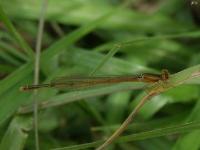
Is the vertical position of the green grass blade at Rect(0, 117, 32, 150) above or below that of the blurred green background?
Result: below

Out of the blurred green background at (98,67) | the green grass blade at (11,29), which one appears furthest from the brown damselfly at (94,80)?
the green grass blade at (11,29)

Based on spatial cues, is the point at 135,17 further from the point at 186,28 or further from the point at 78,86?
the point at 78,86

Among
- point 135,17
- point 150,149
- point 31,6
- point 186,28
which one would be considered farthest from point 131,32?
point 150,149

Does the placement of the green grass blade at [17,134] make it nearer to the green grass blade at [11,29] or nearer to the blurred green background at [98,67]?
the blurred green background at [98,67]

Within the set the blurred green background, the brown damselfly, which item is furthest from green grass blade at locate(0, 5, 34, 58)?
the brown damselfly

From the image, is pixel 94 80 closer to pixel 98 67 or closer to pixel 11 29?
pixel 98 67

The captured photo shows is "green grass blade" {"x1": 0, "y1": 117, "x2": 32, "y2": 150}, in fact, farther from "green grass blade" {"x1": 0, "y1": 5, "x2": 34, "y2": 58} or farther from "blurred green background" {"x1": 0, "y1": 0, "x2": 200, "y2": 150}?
"green grass blade" {"x1": 0, "y1": 5, "x2": 34, "y2": 58}

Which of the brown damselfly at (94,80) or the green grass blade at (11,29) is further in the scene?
the green grass blade at (11,29)

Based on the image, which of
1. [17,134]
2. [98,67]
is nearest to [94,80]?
[98,67]
